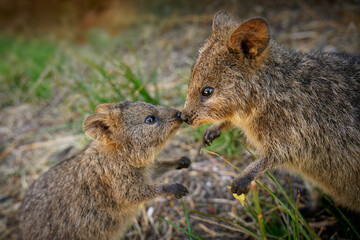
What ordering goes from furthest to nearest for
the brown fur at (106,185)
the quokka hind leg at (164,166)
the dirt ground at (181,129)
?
1. the dirt ground at (181,129)
2. the quokka hind leg at (164,166)
3. the brown fur at (106,185)

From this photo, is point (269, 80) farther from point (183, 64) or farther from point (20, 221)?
point (183, 64)

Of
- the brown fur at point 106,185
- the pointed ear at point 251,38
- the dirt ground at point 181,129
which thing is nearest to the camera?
the pointed ear at point 251,38

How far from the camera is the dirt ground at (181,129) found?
3.79 m

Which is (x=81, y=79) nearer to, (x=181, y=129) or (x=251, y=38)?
(x=181, y=129)

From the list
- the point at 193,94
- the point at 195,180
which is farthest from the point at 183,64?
the point at 193,94

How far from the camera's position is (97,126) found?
3262mm

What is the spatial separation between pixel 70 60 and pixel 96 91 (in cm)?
438

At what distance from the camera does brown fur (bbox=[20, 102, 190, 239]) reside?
3.26 meters

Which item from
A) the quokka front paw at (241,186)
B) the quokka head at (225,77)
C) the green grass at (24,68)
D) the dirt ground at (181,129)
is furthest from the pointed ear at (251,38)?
the green grass at (24,68)

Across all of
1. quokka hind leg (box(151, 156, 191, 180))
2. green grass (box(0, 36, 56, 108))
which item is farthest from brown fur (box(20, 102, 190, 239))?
green grass (box(0, 36, 56, 108))

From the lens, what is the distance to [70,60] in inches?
333

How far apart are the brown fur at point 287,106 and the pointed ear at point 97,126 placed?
3.80ft

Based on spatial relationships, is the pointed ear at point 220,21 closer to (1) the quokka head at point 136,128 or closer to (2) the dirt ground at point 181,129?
(2) the dirt ground at point 181,129

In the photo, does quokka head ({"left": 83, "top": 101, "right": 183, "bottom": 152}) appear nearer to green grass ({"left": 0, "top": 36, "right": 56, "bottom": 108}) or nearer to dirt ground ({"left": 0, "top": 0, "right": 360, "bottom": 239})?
dirt ground ({"left": 0, "top": 0, "right": 360, "bottom": 239})
